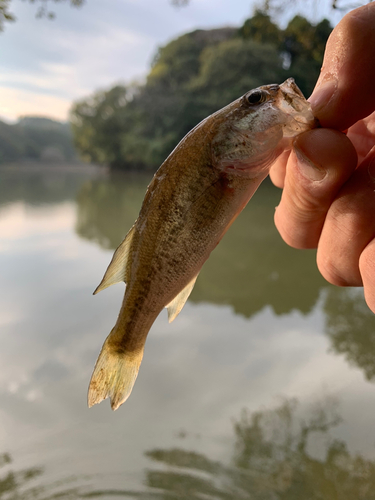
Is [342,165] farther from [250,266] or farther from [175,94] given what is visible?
[175,94]

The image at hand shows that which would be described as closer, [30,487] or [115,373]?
[115,373]

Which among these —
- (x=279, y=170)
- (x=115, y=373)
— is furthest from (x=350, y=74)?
(x=115, y=373)

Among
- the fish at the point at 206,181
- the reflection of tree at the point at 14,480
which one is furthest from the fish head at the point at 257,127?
the reflection of tree at the point at 14,480

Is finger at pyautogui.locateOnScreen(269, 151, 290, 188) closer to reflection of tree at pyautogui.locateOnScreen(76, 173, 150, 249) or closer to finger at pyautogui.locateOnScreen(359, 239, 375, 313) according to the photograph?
finger at pyautogui.locateOnScreen(359, 239, 375, 313)

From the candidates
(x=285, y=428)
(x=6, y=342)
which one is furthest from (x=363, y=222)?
(x=6, y=342)

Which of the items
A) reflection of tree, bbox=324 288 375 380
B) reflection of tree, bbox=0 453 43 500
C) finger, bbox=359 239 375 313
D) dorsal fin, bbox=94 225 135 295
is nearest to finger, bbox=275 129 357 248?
finger, bbox=359 239 375 313

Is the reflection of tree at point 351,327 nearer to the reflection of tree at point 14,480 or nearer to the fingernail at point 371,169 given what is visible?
the fingernail at point 371,169

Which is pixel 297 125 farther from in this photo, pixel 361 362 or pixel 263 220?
pixel 263 220
